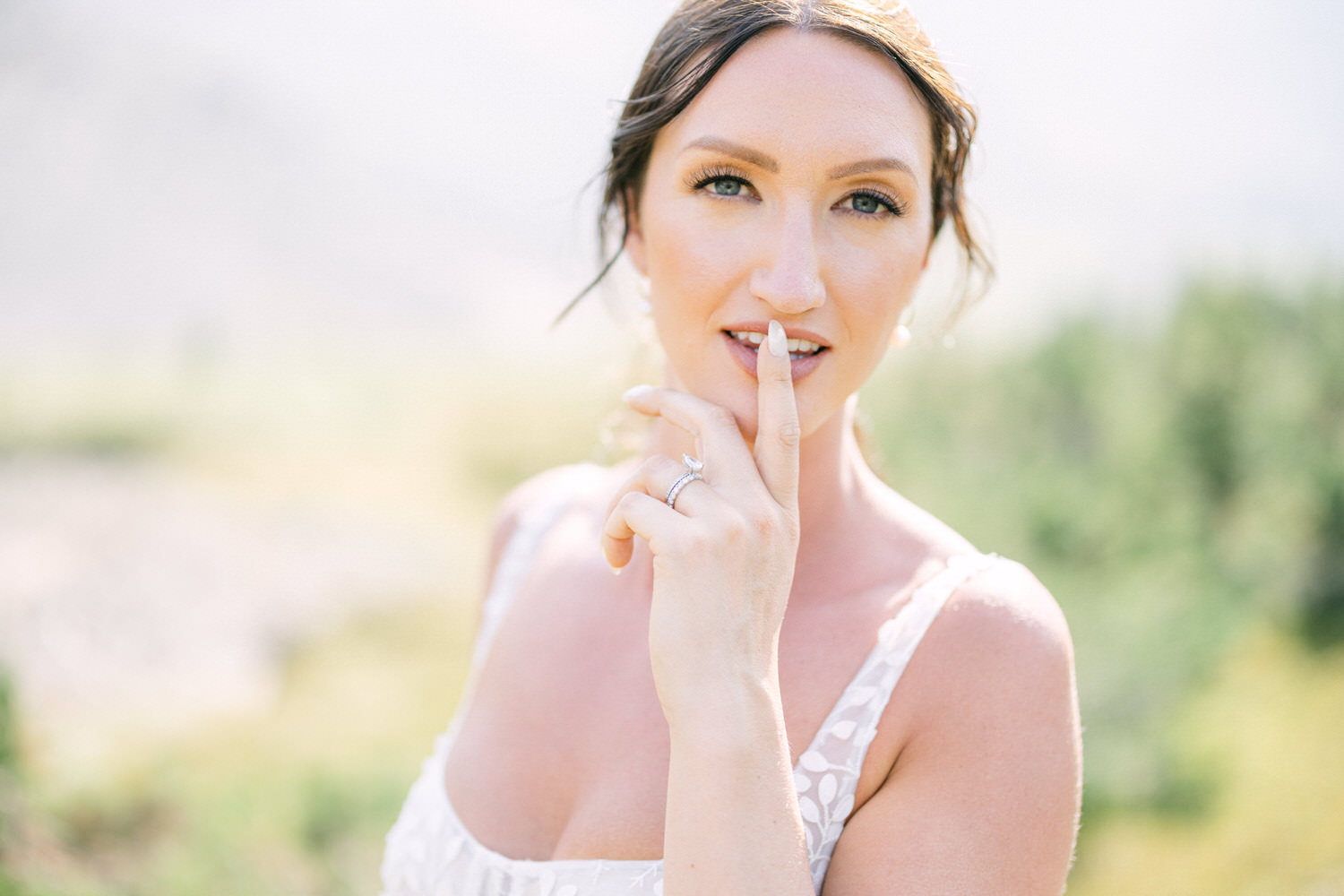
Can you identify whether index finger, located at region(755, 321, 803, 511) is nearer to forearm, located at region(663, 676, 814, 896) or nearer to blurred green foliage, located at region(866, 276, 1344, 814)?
forearm, located at region(663, 676, 814, 896)

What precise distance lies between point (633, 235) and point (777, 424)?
1.88ft

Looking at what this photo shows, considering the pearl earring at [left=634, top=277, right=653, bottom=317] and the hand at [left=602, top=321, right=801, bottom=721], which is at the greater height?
the pearl earring at [left=634, top=277, right=653, bottom=317]

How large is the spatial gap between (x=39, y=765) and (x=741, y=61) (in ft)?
14.6

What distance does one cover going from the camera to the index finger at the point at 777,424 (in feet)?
3.94

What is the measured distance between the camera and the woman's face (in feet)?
4.09

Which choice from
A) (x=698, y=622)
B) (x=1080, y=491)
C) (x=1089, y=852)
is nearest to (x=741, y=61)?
(x=698, y=622)

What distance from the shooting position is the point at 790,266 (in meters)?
1.24

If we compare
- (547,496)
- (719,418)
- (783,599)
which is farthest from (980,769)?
(547,496)

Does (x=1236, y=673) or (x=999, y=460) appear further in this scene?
(x=999, y=460)

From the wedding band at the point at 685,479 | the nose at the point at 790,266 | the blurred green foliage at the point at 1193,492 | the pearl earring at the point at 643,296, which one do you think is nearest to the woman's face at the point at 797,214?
the nose at the point at 790,266

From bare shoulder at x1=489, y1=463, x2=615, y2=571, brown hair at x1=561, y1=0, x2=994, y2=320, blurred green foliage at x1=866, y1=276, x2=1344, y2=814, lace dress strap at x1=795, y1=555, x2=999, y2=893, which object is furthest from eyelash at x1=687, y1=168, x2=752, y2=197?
blurred green foliage at x1=866, y1=276, x2=1344, y2=814

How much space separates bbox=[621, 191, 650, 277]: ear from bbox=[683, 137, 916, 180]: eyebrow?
0.32 metres

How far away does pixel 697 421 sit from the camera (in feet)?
4.19

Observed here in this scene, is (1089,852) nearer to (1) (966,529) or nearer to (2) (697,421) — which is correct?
(1) (966,529)
